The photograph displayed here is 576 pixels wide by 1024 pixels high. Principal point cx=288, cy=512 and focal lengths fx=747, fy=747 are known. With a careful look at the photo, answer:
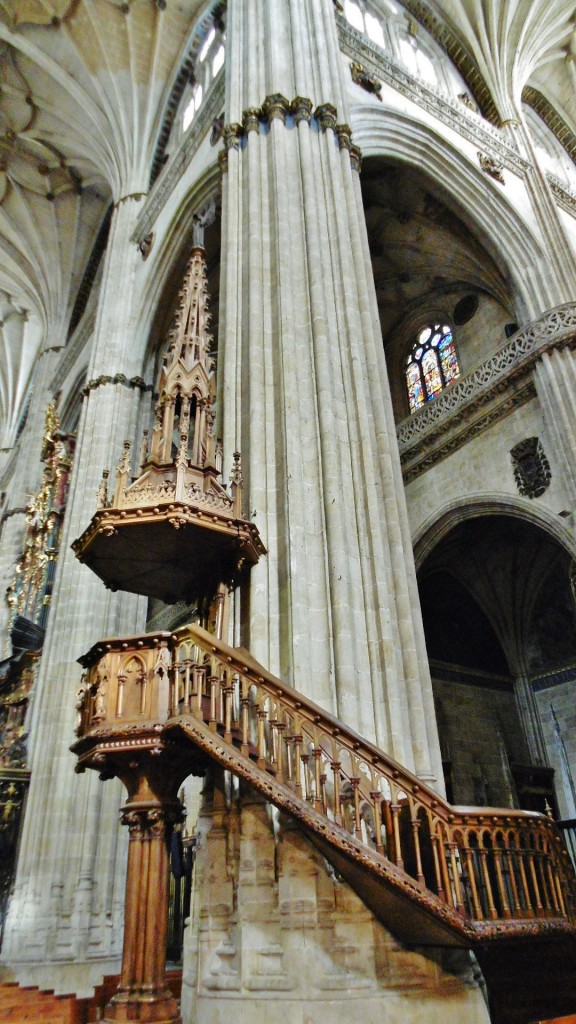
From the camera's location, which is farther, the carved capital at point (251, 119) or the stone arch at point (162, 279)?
the stone arch at point (162, 279)

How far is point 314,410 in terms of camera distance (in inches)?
308

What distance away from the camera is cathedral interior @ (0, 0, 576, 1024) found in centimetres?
532

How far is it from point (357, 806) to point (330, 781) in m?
0.93

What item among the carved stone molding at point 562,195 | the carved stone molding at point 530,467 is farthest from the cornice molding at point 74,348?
the carved stone molding at point 530,467

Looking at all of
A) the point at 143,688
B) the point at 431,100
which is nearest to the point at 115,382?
the point at 431,100

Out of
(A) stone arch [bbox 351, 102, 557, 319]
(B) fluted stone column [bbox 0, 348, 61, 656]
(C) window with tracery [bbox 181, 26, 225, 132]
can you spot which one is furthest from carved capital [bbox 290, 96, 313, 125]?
(B) fluted stone column [bbox 0, 348, 61, 656]

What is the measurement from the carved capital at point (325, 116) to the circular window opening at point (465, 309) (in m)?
6.73

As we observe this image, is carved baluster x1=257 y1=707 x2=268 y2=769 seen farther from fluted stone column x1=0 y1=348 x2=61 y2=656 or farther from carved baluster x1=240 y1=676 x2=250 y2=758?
fluted stone column x1=0 y1=348 x2=61 y2=656

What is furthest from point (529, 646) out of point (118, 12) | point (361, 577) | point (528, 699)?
point (118, 12)

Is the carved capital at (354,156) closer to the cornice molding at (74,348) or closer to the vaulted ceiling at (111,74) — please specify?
the vaulted ceiling at (111,74)

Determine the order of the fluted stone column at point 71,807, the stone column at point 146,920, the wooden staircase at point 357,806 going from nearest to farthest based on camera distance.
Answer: the wooden staircase at point 357,806
the stone column at point 146,920
the fluted stone column at point 71,807

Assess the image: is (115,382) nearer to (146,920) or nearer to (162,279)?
(162,279)

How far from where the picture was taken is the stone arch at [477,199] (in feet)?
43.9

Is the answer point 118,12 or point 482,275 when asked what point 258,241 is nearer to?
point 482,275
